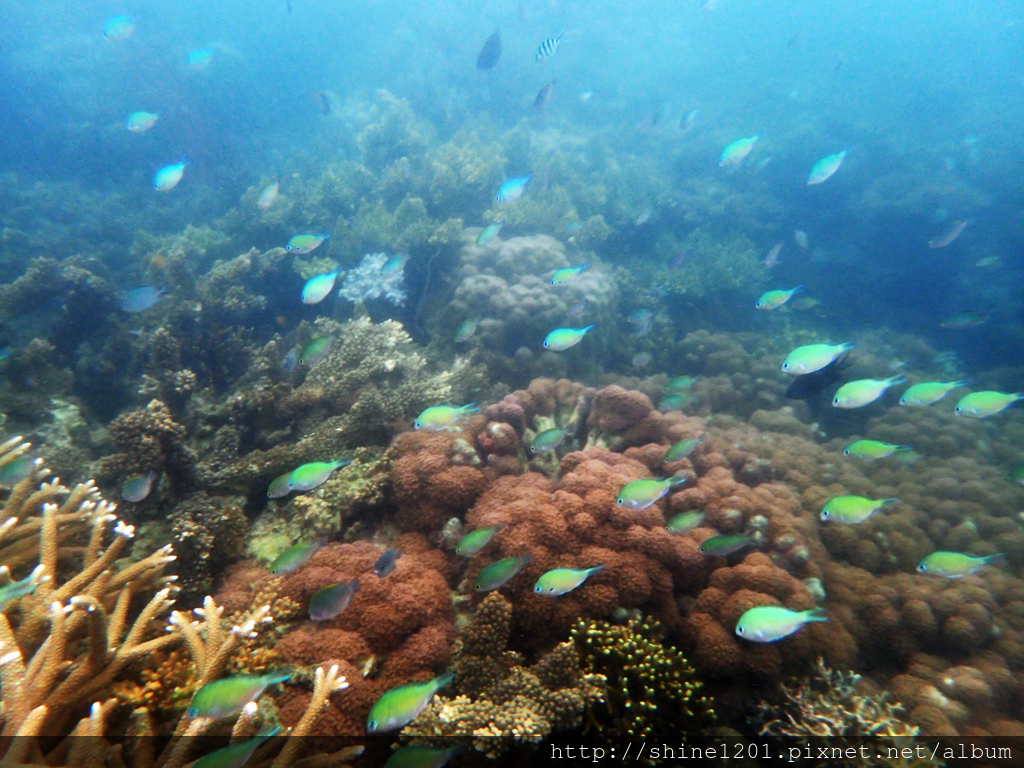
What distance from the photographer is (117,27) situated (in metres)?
8.27

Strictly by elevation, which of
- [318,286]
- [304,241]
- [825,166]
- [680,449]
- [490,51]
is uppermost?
[490,51]

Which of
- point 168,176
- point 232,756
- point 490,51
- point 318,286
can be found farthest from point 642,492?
point 490,51

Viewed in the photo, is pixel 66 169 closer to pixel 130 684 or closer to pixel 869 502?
pixel 130 684

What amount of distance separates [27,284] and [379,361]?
8.80m

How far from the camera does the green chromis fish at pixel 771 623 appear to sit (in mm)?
2734

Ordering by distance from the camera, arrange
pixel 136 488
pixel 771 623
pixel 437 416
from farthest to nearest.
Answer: pixel 136 488, pixel 437 416, pixel 771 623

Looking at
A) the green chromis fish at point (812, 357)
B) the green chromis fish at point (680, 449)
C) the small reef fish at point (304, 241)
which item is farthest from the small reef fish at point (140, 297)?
the green chromis fish at point (812, 357)

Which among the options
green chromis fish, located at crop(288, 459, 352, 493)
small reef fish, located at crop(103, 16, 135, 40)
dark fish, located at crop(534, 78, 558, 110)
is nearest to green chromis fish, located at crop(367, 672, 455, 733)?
green chromis fish, located at crop(288, 459, 352, 493)

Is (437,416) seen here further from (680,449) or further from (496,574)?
(680,449)

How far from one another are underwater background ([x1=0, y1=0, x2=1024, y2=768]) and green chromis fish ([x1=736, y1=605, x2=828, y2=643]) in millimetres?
27

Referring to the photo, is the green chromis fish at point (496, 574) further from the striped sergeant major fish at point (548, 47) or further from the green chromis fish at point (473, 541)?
the striped sergeant major fish at point (548, 47)

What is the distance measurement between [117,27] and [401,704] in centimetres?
1240

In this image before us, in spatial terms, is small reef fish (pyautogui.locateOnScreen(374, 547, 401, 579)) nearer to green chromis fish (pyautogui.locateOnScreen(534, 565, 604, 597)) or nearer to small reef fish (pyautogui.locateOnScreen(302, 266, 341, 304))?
green chromis fish (pyautogui.locateOnScreen(534, 565, 604, 597))

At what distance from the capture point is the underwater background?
2773mm
